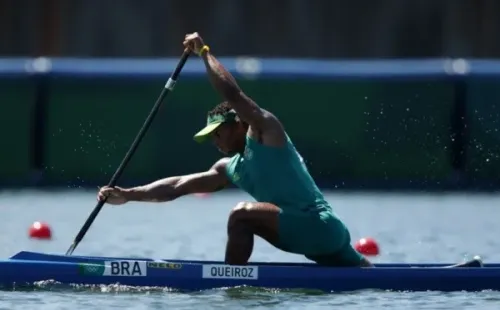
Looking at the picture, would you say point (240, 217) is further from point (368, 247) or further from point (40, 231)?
point (40, 231)

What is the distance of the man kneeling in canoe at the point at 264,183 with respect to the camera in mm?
11227

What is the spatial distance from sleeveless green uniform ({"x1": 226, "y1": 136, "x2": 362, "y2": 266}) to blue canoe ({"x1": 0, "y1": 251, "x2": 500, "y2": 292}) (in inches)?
7.8

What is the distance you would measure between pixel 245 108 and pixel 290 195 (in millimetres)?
745

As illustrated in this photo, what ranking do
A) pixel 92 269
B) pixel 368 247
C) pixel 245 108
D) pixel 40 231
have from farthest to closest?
pixel 40 231
pixel 368 247
pixel 92 269
pixel 245 108

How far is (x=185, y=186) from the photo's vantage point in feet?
39.3

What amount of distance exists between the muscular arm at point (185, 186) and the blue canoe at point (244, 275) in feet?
1.97

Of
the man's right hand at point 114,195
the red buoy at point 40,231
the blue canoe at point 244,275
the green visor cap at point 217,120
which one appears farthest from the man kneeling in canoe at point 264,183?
the red buoy at point 40,231

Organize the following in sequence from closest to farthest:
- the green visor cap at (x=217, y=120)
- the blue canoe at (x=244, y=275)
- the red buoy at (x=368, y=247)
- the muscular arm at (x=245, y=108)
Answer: the muscular arm at (x=245, y=108) → the green visor cap at (x=217, y=120) → the blue canoe at (x=244, y=275) → the red buoy at (x=368, y=247)

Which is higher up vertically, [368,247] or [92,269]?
[368,247]

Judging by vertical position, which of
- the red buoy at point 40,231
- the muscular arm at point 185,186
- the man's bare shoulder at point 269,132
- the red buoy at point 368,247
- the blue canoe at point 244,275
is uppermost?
the man's bare shoulder at point 269,132

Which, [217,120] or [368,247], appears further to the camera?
[368,247]

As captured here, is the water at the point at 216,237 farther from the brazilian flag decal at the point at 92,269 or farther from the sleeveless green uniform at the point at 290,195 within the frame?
the sleeveless green uniform at the point at 290,195

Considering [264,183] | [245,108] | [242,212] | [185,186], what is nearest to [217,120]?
[245,108]

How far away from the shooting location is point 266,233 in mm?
11430
